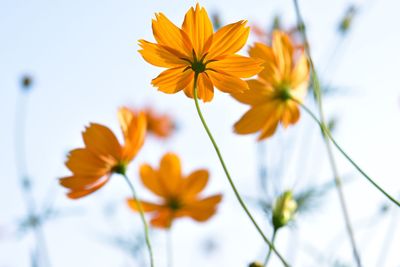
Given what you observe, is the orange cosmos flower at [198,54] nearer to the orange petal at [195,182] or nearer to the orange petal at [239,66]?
the orange petal at [239,66]

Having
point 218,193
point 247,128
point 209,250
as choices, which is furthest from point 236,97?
point 209,250

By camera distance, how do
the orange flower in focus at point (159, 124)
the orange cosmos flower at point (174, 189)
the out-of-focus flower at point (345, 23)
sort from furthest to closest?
the orange flower in focus at point (159, 124) < the out-of-focus flower at point (345, 23) < the orange cosmos flower at point (174, 189)

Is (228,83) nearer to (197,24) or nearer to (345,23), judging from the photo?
(197,24)

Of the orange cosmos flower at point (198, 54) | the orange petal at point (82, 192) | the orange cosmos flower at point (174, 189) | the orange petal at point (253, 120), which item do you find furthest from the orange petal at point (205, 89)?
the orange cosmos flower at point (174, 189)

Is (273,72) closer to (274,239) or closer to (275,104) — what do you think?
(275,104)

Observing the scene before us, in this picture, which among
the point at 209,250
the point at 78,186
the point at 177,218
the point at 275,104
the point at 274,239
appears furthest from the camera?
the point at 209,250

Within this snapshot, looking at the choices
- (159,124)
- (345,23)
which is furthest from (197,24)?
(159,124)
